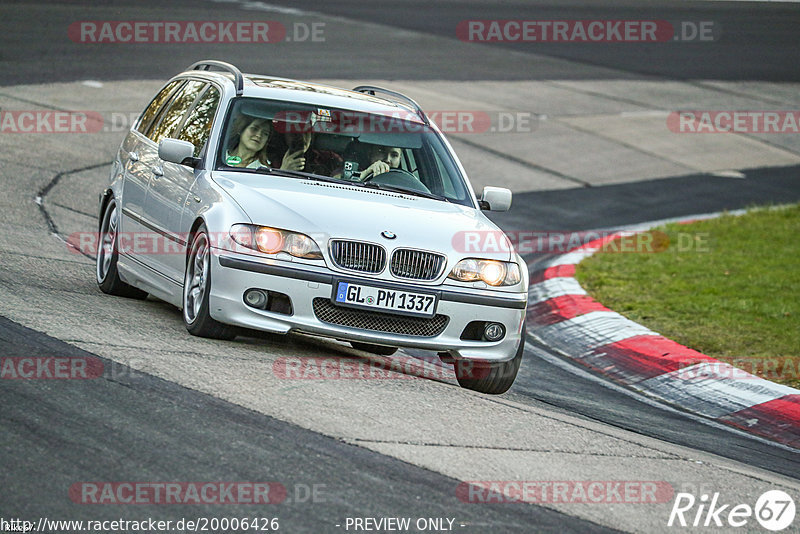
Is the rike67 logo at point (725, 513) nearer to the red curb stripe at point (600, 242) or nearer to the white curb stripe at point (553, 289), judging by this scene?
the white curb stripe at point (553, 289)

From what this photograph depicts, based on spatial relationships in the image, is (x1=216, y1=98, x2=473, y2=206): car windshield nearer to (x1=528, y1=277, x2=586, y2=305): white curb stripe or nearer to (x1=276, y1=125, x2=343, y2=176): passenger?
(x1=276, y1=125, x2=343, y2=176): passenger

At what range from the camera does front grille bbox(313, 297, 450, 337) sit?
700cm

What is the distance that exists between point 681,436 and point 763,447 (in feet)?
1.87

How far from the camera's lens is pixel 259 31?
27.9 m

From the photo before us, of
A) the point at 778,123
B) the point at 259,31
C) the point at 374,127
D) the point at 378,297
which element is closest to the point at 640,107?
the point at 778,123

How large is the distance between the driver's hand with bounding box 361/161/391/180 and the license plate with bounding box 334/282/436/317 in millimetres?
1330

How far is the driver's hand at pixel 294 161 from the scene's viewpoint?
315 inches

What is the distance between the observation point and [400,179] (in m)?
8.24

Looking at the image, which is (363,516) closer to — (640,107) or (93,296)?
(93,296)

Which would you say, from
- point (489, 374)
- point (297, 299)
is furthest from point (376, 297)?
point (489, 374)

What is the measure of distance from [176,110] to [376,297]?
279 centimetres

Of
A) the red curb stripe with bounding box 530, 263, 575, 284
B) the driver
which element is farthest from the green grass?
the driver

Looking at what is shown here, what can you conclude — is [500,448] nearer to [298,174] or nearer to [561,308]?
[298,174]

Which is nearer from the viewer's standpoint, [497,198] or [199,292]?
[199,292]
